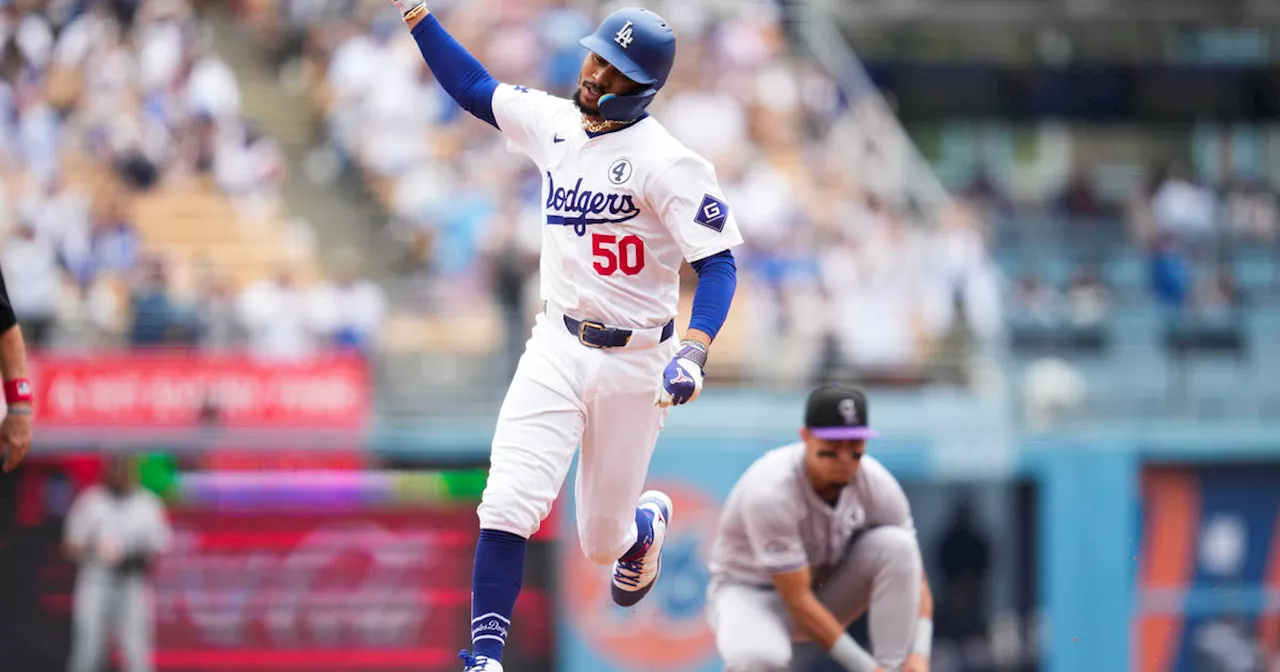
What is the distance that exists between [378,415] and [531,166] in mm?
2762

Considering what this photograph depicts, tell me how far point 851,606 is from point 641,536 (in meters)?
1.12

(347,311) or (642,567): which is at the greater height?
(347,311)

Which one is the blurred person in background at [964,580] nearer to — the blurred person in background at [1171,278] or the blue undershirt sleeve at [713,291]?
the blurred person in background at [1171,278]

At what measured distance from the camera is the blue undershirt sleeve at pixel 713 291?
603 cm

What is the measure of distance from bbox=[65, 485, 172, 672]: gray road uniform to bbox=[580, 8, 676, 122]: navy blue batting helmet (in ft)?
22.5

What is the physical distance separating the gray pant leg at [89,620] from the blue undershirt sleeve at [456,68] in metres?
6.71

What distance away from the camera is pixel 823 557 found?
746 cm

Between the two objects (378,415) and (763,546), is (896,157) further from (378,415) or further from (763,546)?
(763,546)

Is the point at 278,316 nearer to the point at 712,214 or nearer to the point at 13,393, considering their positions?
the point at 13,393

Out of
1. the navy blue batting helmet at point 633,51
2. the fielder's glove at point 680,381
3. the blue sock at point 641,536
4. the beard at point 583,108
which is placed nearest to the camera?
the fielder's glove at point 680,381

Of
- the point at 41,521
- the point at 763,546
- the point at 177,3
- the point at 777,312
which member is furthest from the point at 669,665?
the point at 177,3

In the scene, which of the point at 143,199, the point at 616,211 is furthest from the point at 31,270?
the point at 616,211

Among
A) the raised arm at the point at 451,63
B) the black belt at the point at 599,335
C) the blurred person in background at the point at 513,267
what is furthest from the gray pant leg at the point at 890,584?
the blurred person in background at the point at 513,267

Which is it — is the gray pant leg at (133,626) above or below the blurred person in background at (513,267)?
below
